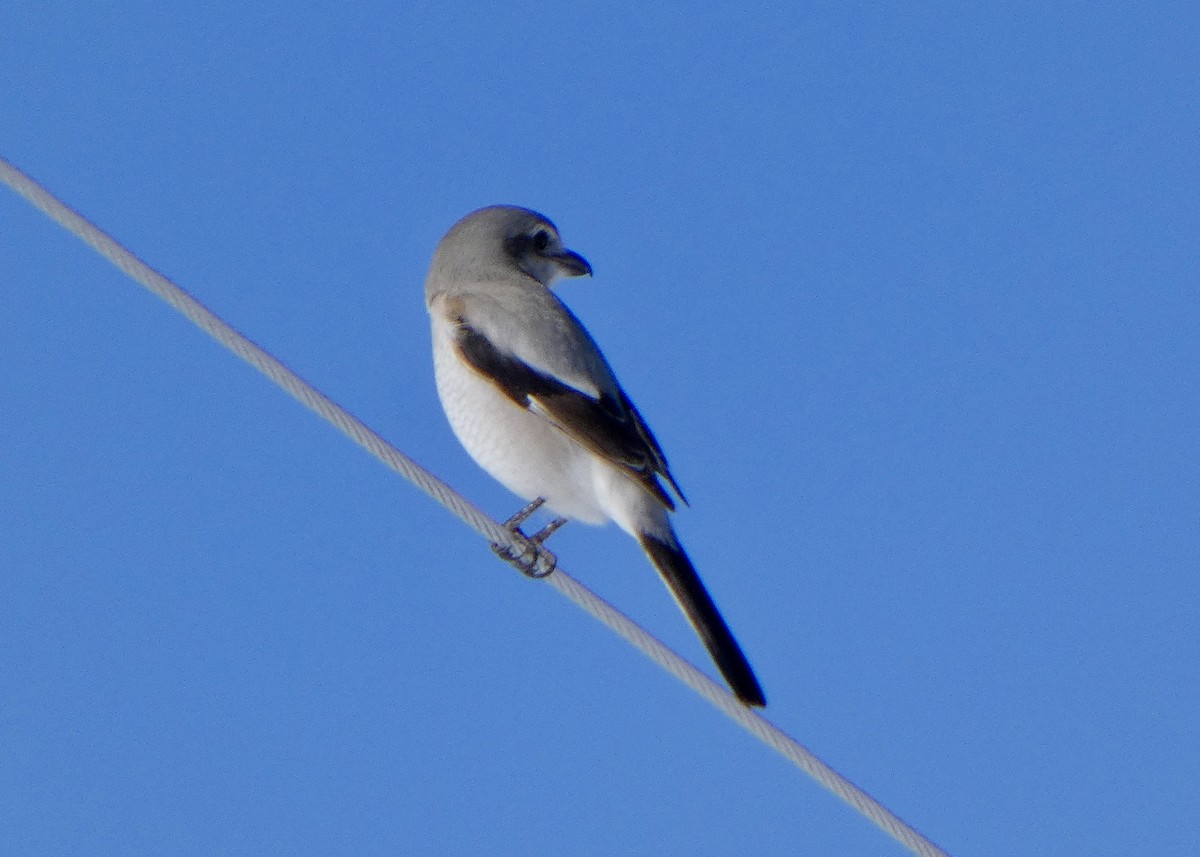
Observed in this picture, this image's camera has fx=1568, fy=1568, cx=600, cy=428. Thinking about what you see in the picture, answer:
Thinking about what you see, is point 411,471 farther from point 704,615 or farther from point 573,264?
point 573,264

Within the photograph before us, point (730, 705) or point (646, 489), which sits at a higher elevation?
point (646, 489)

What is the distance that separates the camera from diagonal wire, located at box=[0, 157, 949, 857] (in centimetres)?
355

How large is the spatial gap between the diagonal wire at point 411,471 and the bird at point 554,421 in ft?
2.23

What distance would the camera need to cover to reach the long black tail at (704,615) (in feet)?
14.5

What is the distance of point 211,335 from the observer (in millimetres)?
3818

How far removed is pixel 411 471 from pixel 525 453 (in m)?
1.26

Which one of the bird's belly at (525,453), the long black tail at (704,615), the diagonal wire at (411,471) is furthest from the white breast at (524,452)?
the diagonal wire at (411,471)

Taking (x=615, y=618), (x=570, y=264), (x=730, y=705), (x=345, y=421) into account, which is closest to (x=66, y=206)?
(x=345, y=421)

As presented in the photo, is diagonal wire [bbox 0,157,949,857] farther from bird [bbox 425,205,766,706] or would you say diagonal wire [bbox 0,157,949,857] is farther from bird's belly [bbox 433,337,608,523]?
bird's belly [bbox 433,337,608,523]

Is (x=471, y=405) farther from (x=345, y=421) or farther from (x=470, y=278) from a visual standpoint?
(x=345, y=421)

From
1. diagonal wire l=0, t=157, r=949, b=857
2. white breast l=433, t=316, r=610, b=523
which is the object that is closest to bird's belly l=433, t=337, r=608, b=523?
white breast l=433, t=316, r=610, b=523

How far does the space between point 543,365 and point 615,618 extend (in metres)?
1.45

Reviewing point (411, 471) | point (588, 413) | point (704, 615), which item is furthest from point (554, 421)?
point (411, 471)

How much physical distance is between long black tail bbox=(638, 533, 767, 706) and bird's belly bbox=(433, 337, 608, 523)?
1.17ft
